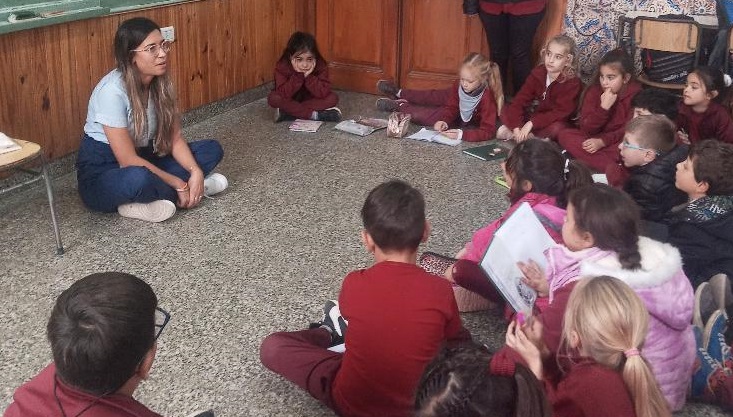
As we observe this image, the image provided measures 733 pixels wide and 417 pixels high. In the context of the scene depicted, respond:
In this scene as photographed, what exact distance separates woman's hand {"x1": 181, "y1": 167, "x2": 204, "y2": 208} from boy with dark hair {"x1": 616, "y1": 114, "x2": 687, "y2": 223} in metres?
1.72

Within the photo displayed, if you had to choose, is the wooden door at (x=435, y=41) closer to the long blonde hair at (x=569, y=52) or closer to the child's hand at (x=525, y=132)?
the long blonde hair at (x=569, y=52)

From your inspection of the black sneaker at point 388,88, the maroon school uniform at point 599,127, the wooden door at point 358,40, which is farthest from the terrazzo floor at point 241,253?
the wooden door at point 358,40

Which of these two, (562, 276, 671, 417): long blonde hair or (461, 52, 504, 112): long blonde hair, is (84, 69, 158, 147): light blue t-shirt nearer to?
(461, 52, 504, 112): long blonde hair

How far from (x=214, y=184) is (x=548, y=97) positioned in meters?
1.96

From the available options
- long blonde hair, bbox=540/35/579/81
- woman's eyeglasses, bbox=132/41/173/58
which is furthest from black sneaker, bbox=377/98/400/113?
woman's eyeglasses, bbox=132/41/173/58

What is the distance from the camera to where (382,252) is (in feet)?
5.96

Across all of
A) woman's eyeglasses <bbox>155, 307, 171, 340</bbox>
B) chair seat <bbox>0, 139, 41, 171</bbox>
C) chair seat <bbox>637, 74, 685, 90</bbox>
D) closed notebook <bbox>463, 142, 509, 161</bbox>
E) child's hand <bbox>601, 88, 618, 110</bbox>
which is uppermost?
woman's eyeglasses <bbox>155, 307, 171, 340</bbox>

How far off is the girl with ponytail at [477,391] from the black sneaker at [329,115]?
3.44m

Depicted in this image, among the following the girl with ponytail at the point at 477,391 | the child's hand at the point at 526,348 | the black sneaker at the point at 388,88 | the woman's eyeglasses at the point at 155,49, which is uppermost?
the woman's eyeglasses at the point at 155,49

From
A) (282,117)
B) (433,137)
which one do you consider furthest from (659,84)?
(282,117)

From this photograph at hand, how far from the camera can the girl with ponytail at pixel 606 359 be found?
1378mm

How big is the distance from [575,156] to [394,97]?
4.77 ft

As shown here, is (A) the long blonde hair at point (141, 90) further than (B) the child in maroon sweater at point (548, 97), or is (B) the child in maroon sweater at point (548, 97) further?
(B) the child in maroon sweater at point (548, 97)

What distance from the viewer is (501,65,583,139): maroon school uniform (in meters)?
4.14
